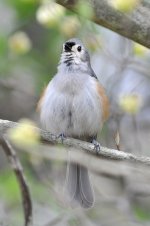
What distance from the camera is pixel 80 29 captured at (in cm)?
420

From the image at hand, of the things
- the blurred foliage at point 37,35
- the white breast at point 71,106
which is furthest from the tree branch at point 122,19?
the white breast at point 71,106

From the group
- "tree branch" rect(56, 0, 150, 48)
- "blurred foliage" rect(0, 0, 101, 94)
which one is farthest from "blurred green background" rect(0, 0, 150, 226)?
"tree branch" rect(56, 0, 150, 48)

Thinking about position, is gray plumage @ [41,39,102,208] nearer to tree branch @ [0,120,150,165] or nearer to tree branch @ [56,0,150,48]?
tree branch @ [0,120,150,165]

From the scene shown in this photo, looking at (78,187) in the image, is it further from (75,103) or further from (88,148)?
(88,148)

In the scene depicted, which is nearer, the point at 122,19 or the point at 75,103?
the point at 122,19

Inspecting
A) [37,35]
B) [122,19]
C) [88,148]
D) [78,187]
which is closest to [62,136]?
[88,148]

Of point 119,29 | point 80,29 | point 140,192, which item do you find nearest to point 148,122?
point 140,192

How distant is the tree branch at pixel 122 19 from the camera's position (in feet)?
11.2

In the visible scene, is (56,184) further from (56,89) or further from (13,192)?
(56,89)

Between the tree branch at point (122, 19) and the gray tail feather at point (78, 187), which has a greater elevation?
the tree branch at point (122, 19)

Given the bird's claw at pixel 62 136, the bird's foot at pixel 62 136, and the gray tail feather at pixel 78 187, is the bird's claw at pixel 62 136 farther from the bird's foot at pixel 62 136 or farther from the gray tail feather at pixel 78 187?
the gray tail feather at pixel 78 187

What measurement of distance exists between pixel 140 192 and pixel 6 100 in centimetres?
171

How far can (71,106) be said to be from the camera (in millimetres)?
4344

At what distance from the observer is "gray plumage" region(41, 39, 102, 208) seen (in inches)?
172
